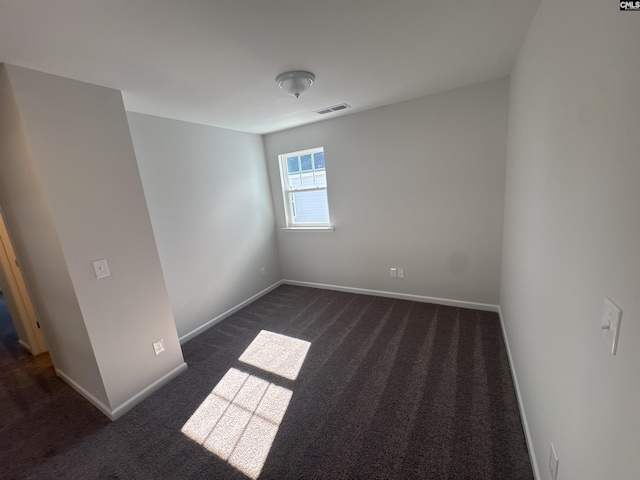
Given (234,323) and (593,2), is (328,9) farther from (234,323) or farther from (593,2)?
(234,323)

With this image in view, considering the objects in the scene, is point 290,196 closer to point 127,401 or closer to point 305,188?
point 305,188

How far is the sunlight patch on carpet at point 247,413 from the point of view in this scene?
1.58 meters

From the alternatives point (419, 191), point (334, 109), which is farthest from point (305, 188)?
point (419, 191)

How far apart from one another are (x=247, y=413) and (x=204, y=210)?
86.3 inches

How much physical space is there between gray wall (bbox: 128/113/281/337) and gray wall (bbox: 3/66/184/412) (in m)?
0.56

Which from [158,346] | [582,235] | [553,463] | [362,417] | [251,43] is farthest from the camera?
[158,346]

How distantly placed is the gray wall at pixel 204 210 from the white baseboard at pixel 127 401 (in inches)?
24.1

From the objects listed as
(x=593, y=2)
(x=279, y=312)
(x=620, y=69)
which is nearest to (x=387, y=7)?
(x=593, y=2)

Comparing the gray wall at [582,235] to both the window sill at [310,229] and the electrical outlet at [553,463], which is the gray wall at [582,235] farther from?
the window sill at [310,229]

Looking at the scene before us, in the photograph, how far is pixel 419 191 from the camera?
2988 millimetres

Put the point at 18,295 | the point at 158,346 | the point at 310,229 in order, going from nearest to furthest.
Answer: the point at 158,346, the point at 18,295, the point at 310,229

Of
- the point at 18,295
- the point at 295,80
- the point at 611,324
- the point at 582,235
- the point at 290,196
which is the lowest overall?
the point at 18,295

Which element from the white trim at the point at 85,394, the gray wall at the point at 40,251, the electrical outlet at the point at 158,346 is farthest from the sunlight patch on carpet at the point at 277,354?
the gray wall at the point at 40,251

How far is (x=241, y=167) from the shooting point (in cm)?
354
